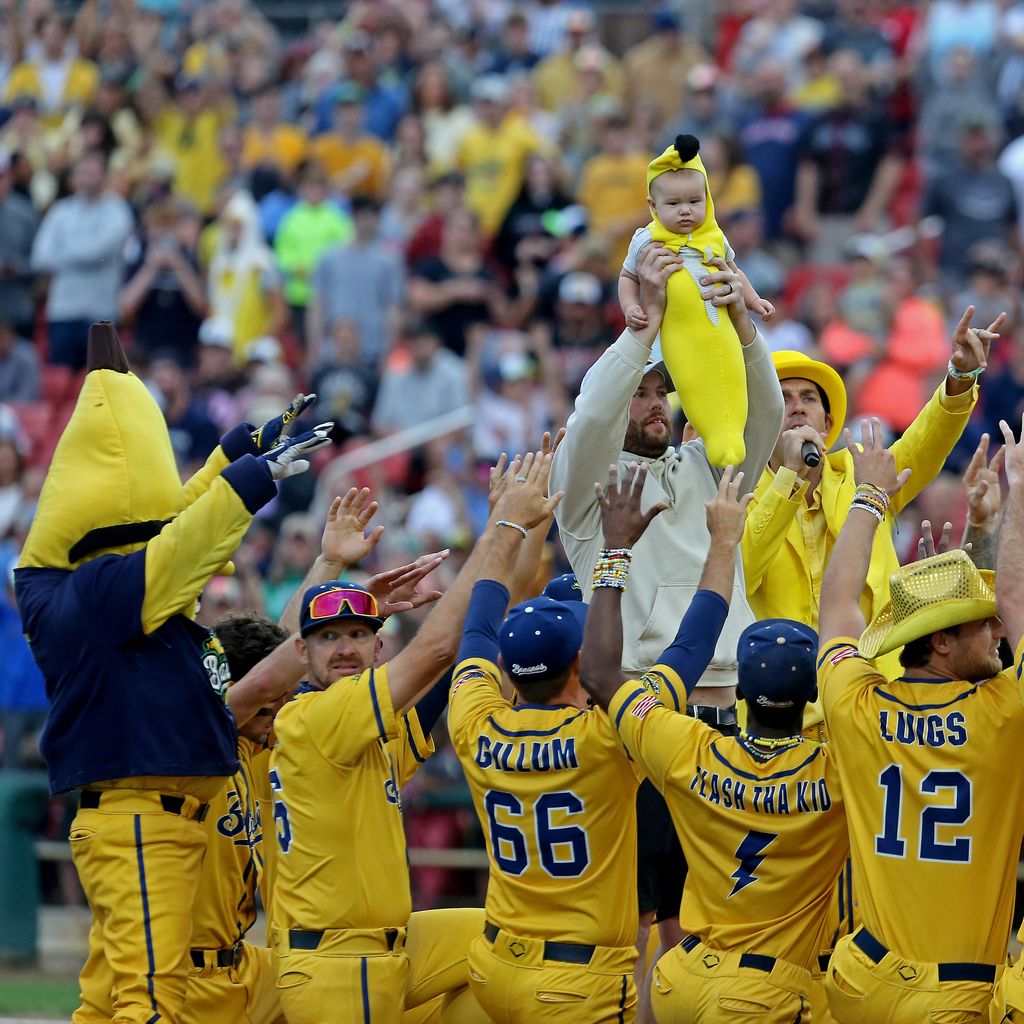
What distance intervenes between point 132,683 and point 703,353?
2.07 metres

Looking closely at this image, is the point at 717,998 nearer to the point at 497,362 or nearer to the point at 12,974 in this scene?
the point at 12,974

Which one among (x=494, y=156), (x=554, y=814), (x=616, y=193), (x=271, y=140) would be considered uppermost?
(x=271, y=140)

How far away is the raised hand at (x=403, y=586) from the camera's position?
21.3 feet

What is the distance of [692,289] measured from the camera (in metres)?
5.98

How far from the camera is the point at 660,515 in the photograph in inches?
250

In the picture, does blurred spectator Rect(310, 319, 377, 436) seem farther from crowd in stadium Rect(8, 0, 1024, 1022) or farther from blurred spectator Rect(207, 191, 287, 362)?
blurred spectator Rect(207, 191, 287, 362)

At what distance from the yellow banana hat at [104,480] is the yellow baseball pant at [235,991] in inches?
54.4

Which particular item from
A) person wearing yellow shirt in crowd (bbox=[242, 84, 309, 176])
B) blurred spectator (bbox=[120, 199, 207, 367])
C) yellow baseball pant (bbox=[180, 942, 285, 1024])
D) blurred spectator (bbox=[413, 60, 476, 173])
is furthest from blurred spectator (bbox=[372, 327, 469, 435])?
yellow baseball pant (bbox=[180, 942, 285, 1024])

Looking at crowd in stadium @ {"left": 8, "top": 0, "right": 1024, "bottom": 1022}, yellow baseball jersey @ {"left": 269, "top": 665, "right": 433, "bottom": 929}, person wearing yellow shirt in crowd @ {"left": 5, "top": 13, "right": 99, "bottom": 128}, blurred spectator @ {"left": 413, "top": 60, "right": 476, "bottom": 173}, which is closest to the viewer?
yellow baseball jersey @ {"left": 269, "top": 665, "right": 433, "bottom": 929}

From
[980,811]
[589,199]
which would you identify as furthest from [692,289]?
[589,199]

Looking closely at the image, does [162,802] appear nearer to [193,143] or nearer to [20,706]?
[20,706]

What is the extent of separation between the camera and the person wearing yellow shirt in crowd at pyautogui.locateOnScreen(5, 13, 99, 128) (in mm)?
17875

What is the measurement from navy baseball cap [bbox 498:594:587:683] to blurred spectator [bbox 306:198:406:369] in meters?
8.66

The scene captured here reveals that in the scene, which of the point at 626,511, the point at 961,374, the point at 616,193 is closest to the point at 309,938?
the point at 626,511
